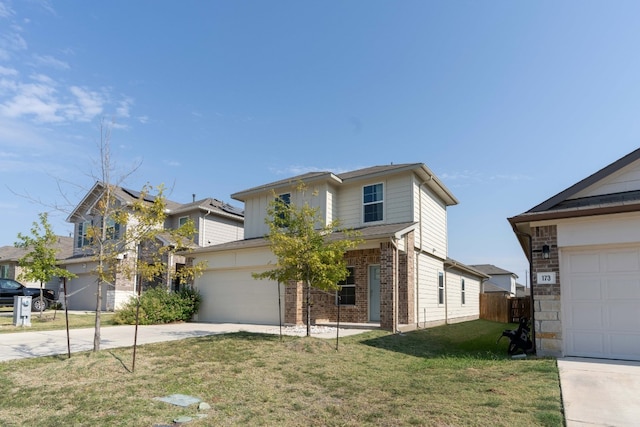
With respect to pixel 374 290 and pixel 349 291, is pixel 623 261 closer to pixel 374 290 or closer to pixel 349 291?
pixel 374 290

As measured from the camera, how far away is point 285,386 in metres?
6.84

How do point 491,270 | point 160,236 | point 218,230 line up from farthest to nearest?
1. point 491,270
2. point 218,230
3. point 160,236

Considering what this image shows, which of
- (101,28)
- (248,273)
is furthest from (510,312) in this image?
(101,28)

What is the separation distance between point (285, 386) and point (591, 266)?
23.1ft

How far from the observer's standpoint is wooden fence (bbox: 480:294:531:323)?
23609 mm

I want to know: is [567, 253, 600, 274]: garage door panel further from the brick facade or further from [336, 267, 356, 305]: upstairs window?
[336, 267, 356, 305]: upstairs window

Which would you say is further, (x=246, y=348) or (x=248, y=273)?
(x=248, y=273)

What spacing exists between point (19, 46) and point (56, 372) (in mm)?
8799

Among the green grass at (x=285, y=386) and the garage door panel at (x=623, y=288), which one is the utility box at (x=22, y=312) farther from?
the garage door panel at (x=623, y=288)

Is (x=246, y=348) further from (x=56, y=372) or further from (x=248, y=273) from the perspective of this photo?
(x=248, y=273)

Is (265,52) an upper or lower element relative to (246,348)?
upper

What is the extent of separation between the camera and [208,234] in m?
25.0

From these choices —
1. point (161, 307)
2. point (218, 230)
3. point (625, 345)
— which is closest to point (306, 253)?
point (625, 345)

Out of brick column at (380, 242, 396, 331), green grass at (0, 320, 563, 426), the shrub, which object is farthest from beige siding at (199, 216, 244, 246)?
green grass at (0, 320, 563, 426)
